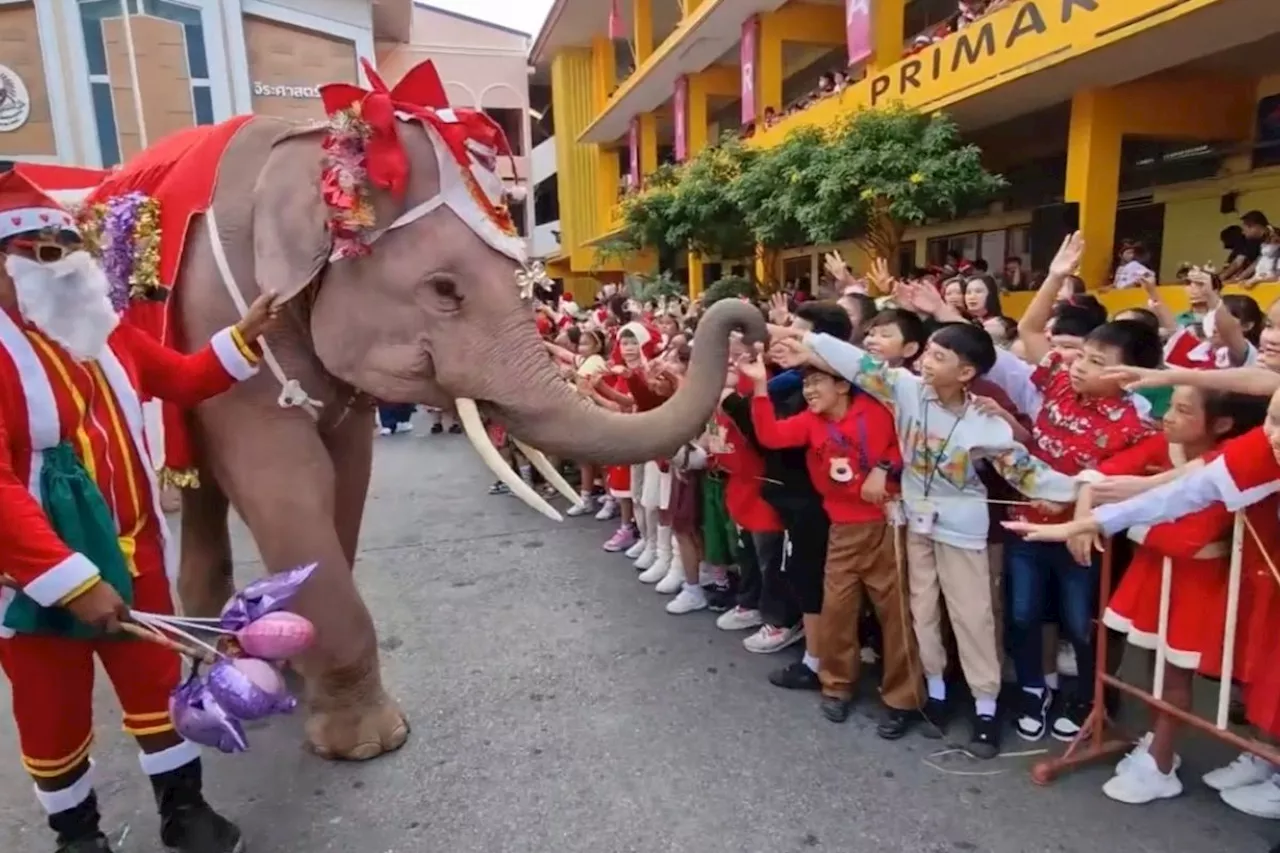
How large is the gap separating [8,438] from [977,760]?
2.82 m

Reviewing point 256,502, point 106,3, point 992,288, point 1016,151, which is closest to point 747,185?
point 1016,151

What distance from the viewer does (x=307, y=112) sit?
1731 cm

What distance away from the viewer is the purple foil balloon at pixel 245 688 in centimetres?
193

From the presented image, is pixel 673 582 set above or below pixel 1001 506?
below

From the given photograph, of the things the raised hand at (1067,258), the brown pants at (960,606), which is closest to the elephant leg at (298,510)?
the brown pants at (960,606)

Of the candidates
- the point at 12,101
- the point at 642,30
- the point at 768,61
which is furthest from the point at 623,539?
the point at 642,30

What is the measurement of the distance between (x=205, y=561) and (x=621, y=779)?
204cm

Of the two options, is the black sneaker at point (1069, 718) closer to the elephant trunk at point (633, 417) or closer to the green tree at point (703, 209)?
the elephant trunk at point (633, 417)

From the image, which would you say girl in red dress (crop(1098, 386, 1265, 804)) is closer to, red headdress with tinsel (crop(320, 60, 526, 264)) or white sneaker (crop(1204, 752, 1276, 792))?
white sneaker (crop(1204, 752, 1276, 792))

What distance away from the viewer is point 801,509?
3355mm

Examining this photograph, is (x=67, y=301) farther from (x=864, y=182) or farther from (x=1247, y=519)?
(x=864, y=182)

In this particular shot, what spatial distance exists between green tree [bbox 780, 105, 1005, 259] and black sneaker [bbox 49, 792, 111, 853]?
805 centimetres

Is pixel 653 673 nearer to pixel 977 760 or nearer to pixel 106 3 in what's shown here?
pixel 977 760

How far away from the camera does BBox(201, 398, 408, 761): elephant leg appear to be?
2.64 metres
